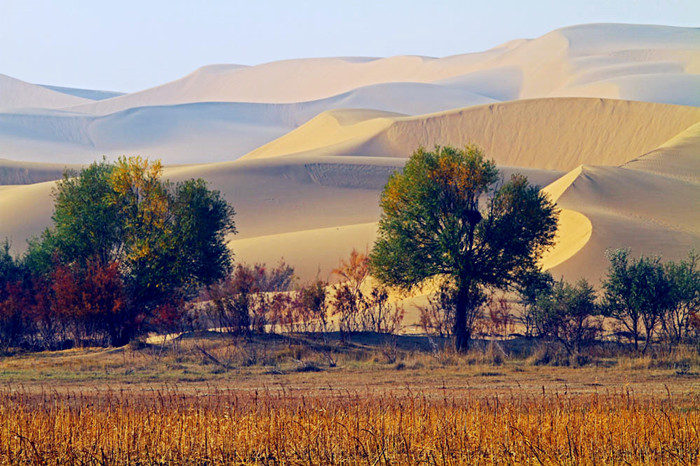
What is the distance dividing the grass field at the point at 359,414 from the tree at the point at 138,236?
6732mm

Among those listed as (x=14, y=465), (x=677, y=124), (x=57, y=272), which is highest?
(x=677, y=124)

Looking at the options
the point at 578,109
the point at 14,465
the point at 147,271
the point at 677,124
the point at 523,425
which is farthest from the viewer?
the point at 578,109

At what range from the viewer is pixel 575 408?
1280 cm

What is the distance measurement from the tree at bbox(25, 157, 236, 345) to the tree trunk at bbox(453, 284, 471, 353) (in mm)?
9509

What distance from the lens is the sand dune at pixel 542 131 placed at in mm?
101188

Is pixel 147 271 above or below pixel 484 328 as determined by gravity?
above

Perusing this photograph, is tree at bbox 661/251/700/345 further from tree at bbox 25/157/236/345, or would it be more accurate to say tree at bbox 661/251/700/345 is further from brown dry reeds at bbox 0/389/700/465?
tree at bbox 25/157/236/345

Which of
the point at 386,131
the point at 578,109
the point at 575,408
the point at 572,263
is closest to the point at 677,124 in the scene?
the point at 578,109

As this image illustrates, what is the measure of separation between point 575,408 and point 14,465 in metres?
8.53

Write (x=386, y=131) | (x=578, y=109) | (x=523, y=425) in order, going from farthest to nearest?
(x=386, y=131), (x=578, y=109), (x=523, y=425)

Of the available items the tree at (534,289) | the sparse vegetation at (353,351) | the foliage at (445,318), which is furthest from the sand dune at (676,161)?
the foliage at (445,318)

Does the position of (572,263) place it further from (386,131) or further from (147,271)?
(386,131)

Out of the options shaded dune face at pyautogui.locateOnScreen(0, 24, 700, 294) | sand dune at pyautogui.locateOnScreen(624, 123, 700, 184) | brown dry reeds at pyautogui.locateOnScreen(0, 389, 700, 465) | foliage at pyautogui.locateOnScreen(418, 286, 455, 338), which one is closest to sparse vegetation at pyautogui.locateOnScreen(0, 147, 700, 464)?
brown dry reeds at pyautogui.locateOnScreen(0, 389, 700, 465)

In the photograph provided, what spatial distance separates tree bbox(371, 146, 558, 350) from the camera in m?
24.6
